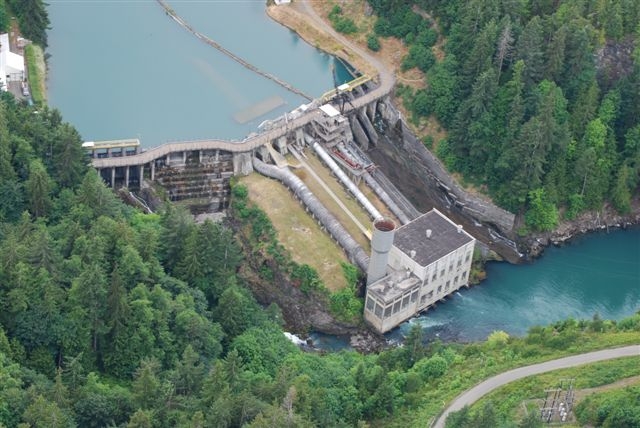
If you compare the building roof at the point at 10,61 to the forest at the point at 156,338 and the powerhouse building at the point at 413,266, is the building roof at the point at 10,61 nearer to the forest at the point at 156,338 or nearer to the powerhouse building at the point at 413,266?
the forest at the point at 156,338

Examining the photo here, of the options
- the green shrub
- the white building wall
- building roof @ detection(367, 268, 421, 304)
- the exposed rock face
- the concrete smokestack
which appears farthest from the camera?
the green shrub

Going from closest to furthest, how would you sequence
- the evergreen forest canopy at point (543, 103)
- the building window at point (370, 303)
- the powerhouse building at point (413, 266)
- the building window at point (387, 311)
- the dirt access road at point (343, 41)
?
the building window at point (387, 311) < the powerhouse building at point (413, 266) < the building window at point (370, 303) < the evergreen forest canopy at point (543, 103) < the dirt access road at point (343, 41)

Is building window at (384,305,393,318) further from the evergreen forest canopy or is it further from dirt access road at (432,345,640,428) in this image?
the evergreen forest canopy

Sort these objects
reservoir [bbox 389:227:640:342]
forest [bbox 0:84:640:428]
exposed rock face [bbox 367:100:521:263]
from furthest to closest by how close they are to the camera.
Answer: exposed rock face [bbox 367:100:521:263] < reservoir [bbox 389:227:640:342] < forest [bbox 0:84:640:428]

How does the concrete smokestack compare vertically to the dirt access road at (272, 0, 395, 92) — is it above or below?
below

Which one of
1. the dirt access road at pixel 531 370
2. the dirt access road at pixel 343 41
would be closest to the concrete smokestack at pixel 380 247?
the dirt access road at pixel 531 370

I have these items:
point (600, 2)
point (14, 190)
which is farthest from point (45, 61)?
point (600, 2)

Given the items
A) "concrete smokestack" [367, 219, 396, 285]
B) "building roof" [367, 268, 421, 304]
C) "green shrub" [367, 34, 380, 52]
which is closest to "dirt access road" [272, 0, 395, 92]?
"green shrub" [367, 34, 380, 52]

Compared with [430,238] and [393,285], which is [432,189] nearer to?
[430,238]
